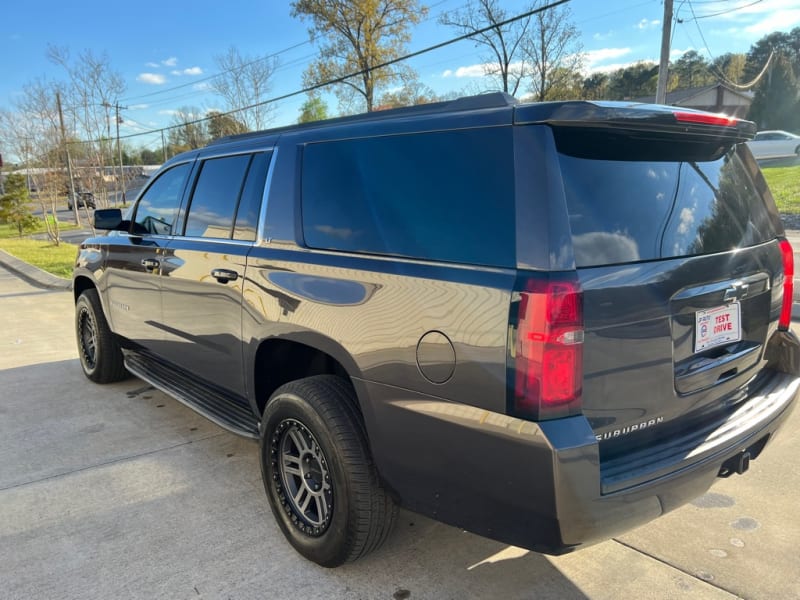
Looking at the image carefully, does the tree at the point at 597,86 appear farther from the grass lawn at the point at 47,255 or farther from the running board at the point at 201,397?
the running board at the point at 201,397

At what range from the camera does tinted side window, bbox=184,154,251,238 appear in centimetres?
325

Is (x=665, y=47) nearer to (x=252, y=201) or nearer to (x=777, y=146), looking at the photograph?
(x=252, y=201)

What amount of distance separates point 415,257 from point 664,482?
1.16 m

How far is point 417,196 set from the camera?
218cm

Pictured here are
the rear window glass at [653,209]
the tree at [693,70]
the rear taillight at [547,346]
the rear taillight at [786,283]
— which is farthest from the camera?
the tree at [693,70]

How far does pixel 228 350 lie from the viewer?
321 centimetres

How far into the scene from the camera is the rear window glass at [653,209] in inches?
75.4

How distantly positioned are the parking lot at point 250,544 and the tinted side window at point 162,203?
Result: 4.86 ft

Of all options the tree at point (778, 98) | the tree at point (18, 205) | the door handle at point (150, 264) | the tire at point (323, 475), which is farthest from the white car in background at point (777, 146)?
the tree at point (18, 205)

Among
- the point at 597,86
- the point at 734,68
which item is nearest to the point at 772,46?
the point at 734,68

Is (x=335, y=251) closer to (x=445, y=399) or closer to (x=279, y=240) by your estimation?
(x=279, y=240)

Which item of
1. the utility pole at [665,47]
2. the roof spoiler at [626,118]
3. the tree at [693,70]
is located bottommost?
the roof spoiler at [626,118]

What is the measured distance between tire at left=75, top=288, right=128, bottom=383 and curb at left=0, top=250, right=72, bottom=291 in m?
6.05

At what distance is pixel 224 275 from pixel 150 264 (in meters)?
1.11
